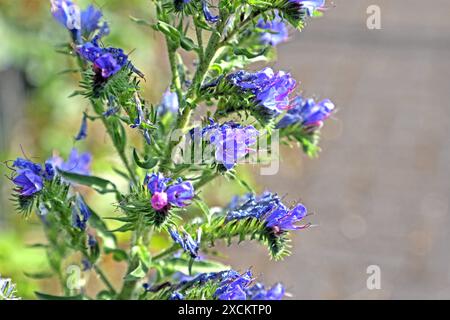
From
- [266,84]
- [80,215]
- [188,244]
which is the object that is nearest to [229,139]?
[266,84]

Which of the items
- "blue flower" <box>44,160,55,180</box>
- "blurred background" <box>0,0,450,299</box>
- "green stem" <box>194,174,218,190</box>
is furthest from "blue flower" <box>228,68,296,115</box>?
"blurred background" <box>0,0,450,299</box>

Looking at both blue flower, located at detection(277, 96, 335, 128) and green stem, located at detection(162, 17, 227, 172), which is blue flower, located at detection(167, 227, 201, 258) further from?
blue flower, located at detection(277, 96, 335, 128)

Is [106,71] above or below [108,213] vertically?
below

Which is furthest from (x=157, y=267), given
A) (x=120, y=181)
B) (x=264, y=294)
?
(x=120, y=181)

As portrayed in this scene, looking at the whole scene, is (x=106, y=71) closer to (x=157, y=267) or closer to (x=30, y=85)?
(x=157, y=267)

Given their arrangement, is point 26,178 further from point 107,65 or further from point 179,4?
point 179,4
